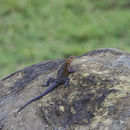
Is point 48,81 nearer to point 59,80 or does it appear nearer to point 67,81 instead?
point 59,80

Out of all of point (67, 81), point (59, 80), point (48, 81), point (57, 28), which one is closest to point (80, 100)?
point (67, 81)

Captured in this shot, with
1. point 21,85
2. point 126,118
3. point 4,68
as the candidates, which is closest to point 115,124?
point 126,118

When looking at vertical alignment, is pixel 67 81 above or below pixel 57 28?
above

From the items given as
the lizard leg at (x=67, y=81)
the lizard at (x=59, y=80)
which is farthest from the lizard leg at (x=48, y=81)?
the lizard leg at (x=67, y=81)

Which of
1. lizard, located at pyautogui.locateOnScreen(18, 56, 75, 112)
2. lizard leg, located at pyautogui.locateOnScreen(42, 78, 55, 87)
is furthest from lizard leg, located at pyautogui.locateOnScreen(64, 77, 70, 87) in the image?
lizard leg, located at pyautogui.locateOnScreen(42, 78, 55, 87)

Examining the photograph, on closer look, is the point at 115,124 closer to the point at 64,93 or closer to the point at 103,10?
the point at 64,93
